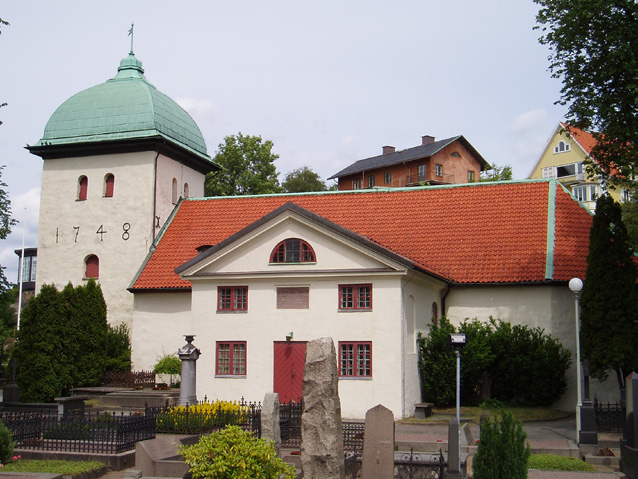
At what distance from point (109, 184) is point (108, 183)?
78 mm

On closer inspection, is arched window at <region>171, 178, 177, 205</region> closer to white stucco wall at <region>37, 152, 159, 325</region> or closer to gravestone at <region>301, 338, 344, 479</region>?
white stucco wall at <region>37, 152, 159, 325</region>

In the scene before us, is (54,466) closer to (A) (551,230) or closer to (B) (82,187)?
(A) (551,230)

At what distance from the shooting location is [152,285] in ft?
94.7

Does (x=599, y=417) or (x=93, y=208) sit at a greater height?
(x=93, y=208)

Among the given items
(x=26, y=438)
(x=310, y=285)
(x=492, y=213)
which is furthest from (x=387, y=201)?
(x=26, y=438)

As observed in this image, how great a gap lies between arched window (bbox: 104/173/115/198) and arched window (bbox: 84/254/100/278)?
2.79 metres

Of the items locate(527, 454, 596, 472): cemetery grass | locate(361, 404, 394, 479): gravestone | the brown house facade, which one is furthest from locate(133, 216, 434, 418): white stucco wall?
the brown house facade

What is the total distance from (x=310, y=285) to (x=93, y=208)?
13198 millimetres

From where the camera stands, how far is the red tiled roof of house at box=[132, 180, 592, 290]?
25.5 metres

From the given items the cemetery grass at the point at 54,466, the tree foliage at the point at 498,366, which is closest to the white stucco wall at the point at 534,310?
the tree foliage at the point at 498,366

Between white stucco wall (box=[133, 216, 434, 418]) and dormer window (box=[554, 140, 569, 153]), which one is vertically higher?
dormer window (box=[554, 140, 569, 153])

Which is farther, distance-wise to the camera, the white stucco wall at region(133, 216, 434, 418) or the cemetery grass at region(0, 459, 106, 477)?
the white stucco wall at region(133, 216, 434, 418)

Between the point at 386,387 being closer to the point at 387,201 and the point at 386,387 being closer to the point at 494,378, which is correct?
the point at 494,378

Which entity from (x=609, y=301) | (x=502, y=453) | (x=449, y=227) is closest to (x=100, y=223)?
(x=449, y=227)
